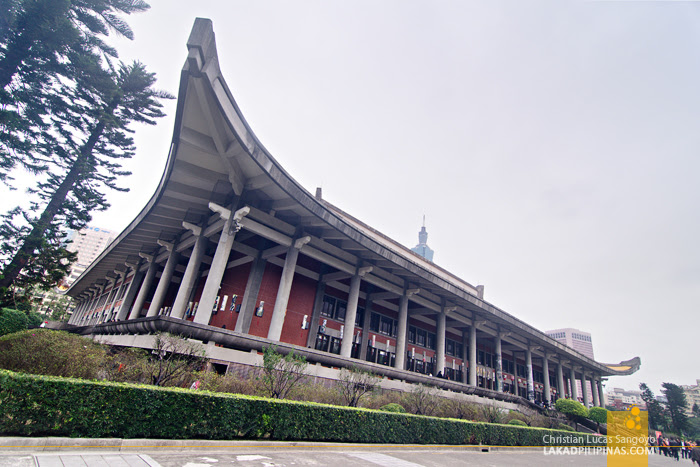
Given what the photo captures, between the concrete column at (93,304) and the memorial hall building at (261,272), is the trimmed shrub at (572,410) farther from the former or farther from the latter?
the concrete column at (93,304)

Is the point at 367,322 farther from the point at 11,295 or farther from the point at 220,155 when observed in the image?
the point at 11,295

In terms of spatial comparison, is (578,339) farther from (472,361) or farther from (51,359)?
(51,359)

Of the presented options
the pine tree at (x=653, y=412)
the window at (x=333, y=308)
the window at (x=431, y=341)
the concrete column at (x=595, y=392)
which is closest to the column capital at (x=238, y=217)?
the window at (x=333, y=308)

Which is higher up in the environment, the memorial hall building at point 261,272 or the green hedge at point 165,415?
the memorial hall building at point 261,272

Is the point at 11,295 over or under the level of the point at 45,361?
over

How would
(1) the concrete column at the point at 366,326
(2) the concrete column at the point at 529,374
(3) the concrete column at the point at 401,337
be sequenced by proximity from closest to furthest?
(3) the concrete column at the point at 401,337 < (1) the concrete column at the point at 366,326 < (2) the concrete column at the point at 529,374

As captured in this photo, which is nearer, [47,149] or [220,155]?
[220,155]

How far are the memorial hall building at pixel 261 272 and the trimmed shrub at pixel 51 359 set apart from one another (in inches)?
211

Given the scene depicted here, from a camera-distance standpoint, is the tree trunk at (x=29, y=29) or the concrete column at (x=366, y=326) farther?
the concrete column at (x=366, y=326)

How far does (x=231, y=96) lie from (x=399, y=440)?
14.2m

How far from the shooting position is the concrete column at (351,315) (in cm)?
2341

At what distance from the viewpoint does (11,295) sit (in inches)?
823

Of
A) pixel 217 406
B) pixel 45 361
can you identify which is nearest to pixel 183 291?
pixel 45 361

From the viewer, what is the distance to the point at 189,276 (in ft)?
69.8
